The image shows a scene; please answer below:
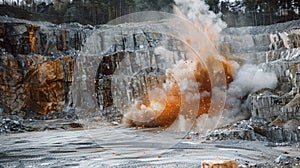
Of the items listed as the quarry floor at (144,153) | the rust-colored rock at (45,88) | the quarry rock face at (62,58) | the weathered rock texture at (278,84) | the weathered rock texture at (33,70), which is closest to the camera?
the quarry floor at (144,153)

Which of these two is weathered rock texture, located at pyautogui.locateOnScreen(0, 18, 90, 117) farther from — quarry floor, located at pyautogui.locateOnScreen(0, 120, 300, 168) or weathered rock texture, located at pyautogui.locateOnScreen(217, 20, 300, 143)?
weathered rock texture, located at pyautogui.locateOnScreen(217, 20, 300, 143)

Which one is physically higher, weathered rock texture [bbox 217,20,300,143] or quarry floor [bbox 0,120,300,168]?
weathered rock texture [bbox 217,20,300,143]

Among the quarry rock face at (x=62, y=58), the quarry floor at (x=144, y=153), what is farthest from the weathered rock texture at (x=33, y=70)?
the quarry floor at (x=144, y=153)

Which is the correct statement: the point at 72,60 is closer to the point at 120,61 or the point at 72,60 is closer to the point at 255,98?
the point at 120,61

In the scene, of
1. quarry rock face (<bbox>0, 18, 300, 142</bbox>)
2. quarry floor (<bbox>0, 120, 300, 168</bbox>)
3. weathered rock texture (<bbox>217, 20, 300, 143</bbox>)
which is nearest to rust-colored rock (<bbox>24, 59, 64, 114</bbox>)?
quarry rock face (<bbox>0, 18, 300, 142</bbox>)

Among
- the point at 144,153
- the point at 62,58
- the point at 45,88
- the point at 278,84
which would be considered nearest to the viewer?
the point at 144,153

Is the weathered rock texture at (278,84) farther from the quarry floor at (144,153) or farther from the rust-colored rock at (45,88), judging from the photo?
the rust-colored rock at (45,88)

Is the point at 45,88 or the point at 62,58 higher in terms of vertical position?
the point at 62,58

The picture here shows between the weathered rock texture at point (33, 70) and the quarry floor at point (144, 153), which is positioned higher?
the weathered rock texture at point (33, 70)

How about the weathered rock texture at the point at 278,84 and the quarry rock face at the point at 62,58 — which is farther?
the quarry rock face at the point at 62,58

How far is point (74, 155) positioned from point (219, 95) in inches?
583

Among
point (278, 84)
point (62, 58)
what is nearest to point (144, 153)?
point (278, 84)

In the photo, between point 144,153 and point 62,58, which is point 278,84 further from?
point 62,58

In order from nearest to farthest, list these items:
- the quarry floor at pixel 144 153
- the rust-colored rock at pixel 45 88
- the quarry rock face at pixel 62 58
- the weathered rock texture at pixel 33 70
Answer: the quarry floor at pixel 144 153
the quarry rock face at pixel 62 58
the weathered rock texture at pixel 33 70
the rust-colored rock at pixel 45 88
